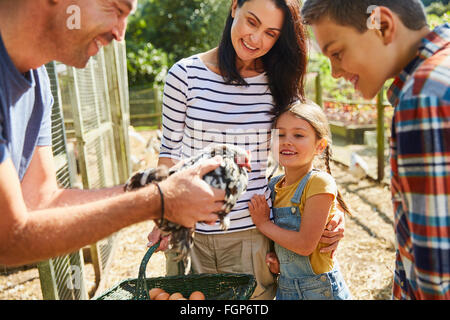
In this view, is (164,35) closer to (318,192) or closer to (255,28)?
(255,28)

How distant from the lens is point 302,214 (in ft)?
6.02

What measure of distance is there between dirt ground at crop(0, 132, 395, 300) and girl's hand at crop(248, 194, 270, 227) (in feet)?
3.68

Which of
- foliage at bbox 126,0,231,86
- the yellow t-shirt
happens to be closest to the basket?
the yellow t-shirt

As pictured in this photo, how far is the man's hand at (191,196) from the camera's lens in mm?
1225

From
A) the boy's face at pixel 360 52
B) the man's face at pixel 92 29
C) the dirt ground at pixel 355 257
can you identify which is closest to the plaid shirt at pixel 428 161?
the boy's face at pixel 360 52

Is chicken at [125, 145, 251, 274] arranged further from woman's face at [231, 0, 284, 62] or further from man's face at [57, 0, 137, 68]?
woman's face at [231, 0, 284, 62]

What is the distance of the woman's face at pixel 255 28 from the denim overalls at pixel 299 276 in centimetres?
68

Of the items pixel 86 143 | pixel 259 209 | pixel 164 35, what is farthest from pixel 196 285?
pixel 164 35

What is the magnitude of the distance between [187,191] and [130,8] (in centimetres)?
69

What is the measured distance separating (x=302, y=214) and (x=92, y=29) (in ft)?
4.08

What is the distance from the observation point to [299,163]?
190cm

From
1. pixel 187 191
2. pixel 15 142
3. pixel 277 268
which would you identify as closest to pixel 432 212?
pixel 187 191

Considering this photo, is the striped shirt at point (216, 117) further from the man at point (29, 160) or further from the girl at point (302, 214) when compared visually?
the man at point (29, 160)

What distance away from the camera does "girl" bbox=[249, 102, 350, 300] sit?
1775 millimetres
